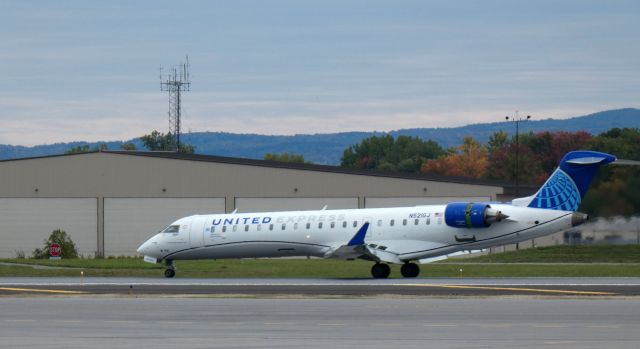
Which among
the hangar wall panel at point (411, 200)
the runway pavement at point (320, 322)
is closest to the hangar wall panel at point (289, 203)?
the hangar wall panel at point (411, 200)

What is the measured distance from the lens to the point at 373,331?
22672 mm

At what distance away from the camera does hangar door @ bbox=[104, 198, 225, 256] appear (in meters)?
70.9

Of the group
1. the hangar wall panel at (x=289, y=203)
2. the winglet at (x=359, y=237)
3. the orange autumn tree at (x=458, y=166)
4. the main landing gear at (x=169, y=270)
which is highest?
the orange autumn tree at (x=458, y=166)

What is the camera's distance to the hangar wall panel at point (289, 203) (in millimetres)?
70750

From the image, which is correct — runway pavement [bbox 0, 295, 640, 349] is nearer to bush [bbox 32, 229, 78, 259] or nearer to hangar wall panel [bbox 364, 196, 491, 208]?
bush [bbox 32, 229, 78, 259]

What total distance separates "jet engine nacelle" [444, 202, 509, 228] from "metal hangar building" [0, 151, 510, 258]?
94.7 ft

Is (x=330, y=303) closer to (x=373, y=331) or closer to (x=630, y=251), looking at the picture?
(x=373, y=331)

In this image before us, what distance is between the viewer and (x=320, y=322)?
24594mm

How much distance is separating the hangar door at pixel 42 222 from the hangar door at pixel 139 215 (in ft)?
3.16

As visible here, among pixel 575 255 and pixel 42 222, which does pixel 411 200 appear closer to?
pixel 575 255

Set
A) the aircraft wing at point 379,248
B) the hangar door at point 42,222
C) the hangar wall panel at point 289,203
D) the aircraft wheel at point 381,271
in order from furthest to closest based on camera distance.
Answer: the hangar door at point 42,222
the hangar wall panel at point 289,203
the aircraft wheel at point 381,271
the aircraft wing at point 379,248

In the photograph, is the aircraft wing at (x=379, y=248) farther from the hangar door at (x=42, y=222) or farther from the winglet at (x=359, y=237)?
the hangar door at (x=42, y=222)

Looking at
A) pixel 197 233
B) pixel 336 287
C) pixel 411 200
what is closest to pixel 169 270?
pixel 197 233

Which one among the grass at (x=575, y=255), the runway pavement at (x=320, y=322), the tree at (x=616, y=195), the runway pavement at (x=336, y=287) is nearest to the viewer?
the runway pavement at (x=320, y=322)
